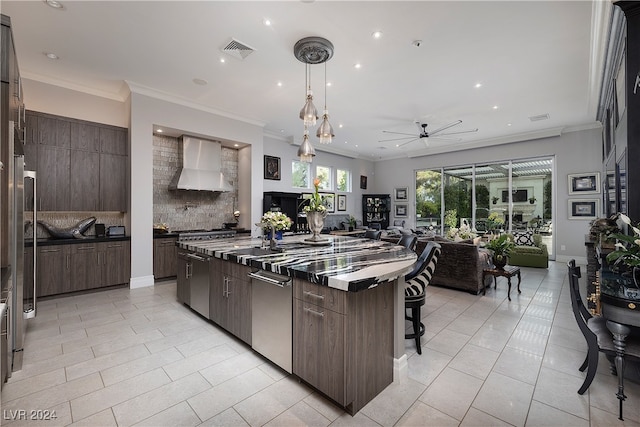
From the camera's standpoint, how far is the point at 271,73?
4184mm

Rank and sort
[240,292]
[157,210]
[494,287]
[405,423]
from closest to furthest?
1. [405,423]
2. [240,292]
3. [494,287]
4. [157,210]

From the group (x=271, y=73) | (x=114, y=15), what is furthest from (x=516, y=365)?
(x=114, y=15)

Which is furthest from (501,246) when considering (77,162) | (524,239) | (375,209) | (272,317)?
(77,162)

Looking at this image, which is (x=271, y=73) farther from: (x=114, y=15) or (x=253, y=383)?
(x=253, y=383)

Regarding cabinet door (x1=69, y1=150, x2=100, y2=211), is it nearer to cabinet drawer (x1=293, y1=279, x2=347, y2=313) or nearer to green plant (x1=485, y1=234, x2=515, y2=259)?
cabinet drawer (x1=293, y1=279, x2=347, y2=313)

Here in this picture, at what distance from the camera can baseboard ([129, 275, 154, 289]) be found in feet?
15.1

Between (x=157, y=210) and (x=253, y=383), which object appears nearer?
(x=253, y=383)

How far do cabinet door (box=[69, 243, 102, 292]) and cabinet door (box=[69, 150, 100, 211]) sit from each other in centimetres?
67

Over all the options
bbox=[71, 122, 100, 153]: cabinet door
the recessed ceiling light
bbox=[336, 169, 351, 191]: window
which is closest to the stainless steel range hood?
bbox=[71, 122, 100, 153]: cabinet door

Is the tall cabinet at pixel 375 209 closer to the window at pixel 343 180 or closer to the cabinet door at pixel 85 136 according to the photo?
the window at pixel 343 180

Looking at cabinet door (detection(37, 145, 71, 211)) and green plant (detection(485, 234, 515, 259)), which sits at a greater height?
cabinet door (detection(37, 145, 71, 211))

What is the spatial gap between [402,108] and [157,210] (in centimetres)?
532

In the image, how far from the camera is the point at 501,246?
14.0 feet

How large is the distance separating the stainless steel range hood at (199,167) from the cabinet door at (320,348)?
439cm
